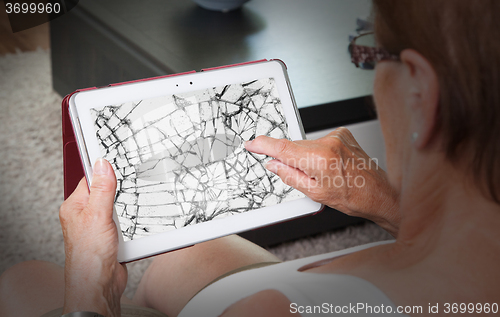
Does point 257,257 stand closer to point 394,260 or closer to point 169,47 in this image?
point 394,260

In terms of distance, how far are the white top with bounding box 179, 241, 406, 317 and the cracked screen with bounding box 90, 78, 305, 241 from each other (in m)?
0.09

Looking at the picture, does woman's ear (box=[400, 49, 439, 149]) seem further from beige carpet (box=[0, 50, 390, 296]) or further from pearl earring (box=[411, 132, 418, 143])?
beige carpet (box=[0, 50, 390, 296])

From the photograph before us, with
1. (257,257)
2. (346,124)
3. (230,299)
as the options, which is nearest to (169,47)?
(346,124)

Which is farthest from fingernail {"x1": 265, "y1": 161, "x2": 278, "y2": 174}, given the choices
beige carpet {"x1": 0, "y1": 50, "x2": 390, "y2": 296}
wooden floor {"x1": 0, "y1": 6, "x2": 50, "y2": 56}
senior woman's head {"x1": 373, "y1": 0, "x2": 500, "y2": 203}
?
wooden floor {"x1": 0, "y1": 6, "x2": 50, "y2": 56}

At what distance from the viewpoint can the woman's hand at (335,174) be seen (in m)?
0.48

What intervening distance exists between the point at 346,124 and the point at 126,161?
507mm

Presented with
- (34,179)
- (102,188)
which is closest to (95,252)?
(102,188)

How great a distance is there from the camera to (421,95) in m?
0.23

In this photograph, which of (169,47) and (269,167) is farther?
(169,47)

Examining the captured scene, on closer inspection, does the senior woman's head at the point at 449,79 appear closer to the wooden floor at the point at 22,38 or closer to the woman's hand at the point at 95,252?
the woman's hand at the point at 95,252

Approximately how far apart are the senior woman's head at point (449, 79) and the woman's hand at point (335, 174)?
226 millimetres

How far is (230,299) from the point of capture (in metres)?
0.38

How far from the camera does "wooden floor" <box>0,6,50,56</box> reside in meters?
1.51

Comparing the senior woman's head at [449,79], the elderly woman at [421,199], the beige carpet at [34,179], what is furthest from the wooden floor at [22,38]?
the senior woman's head at [449,79]
